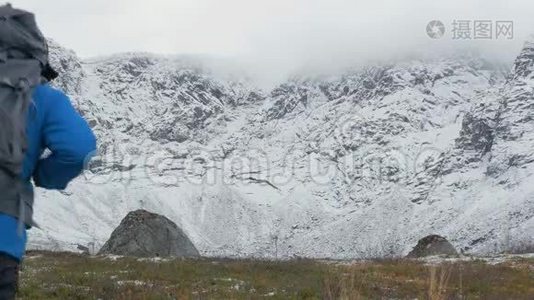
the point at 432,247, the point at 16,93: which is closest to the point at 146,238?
the point at 432,247

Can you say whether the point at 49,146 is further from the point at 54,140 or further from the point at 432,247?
the point at 432,247

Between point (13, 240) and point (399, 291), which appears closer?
point (13, 240)

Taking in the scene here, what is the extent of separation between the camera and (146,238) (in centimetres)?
3950

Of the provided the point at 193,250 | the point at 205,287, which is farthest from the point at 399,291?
the point at 193,250

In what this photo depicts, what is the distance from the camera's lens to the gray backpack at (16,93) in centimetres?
374

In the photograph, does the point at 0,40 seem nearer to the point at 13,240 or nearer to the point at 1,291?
the point at 13,240

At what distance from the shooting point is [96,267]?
2231 centimetres

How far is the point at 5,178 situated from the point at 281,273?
17.4 m

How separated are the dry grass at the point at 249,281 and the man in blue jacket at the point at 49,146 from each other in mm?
6524

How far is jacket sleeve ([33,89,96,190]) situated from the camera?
391 centimetres

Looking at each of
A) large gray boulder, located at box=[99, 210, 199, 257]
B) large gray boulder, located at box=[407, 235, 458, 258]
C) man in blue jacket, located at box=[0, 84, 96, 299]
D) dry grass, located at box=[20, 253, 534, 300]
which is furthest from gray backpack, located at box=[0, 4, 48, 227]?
large gray boulder, located at box=[407, 235, 458, 258]

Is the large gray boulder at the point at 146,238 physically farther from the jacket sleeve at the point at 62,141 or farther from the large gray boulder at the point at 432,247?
A: the jacket sleeve at the point at 62,141

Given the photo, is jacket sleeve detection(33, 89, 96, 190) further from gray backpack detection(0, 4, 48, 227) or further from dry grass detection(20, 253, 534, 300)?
dry grass detection(20, 253, 534, 300)

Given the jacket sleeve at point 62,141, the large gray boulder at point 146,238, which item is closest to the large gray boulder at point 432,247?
the large gray boulder at point 146,238
